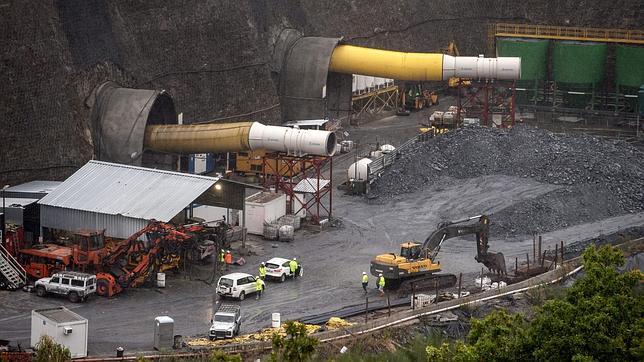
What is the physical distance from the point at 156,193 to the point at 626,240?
18.3 m

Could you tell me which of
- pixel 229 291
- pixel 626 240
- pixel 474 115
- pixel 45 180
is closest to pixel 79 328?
pixel 229 291

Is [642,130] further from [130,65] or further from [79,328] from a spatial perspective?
[79,328]

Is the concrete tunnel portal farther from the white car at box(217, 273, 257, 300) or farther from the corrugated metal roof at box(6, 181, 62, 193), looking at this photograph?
the white car at box(217, 273, 257, 300)

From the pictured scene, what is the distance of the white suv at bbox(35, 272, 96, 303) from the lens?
4725 centimetres

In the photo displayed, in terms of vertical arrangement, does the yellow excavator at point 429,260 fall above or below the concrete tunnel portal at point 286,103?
below

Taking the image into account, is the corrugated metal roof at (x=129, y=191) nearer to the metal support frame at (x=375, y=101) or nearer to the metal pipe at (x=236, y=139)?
the metal pipe at (x=236, y=139)

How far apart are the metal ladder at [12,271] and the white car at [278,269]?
8.38 metres

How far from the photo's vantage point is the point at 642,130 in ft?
245

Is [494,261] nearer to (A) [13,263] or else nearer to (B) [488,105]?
(A) [13,263]

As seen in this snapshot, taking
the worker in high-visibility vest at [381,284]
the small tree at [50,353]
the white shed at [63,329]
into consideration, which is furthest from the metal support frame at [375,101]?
the small tree at [50,353]

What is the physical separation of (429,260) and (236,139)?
1187 cm

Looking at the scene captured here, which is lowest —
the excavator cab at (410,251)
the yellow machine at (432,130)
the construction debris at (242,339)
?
the construction debris at (242,339)

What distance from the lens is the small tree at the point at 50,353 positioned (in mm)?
39219

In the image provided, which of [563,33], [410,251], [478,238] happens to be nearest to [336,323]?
[410,251]
